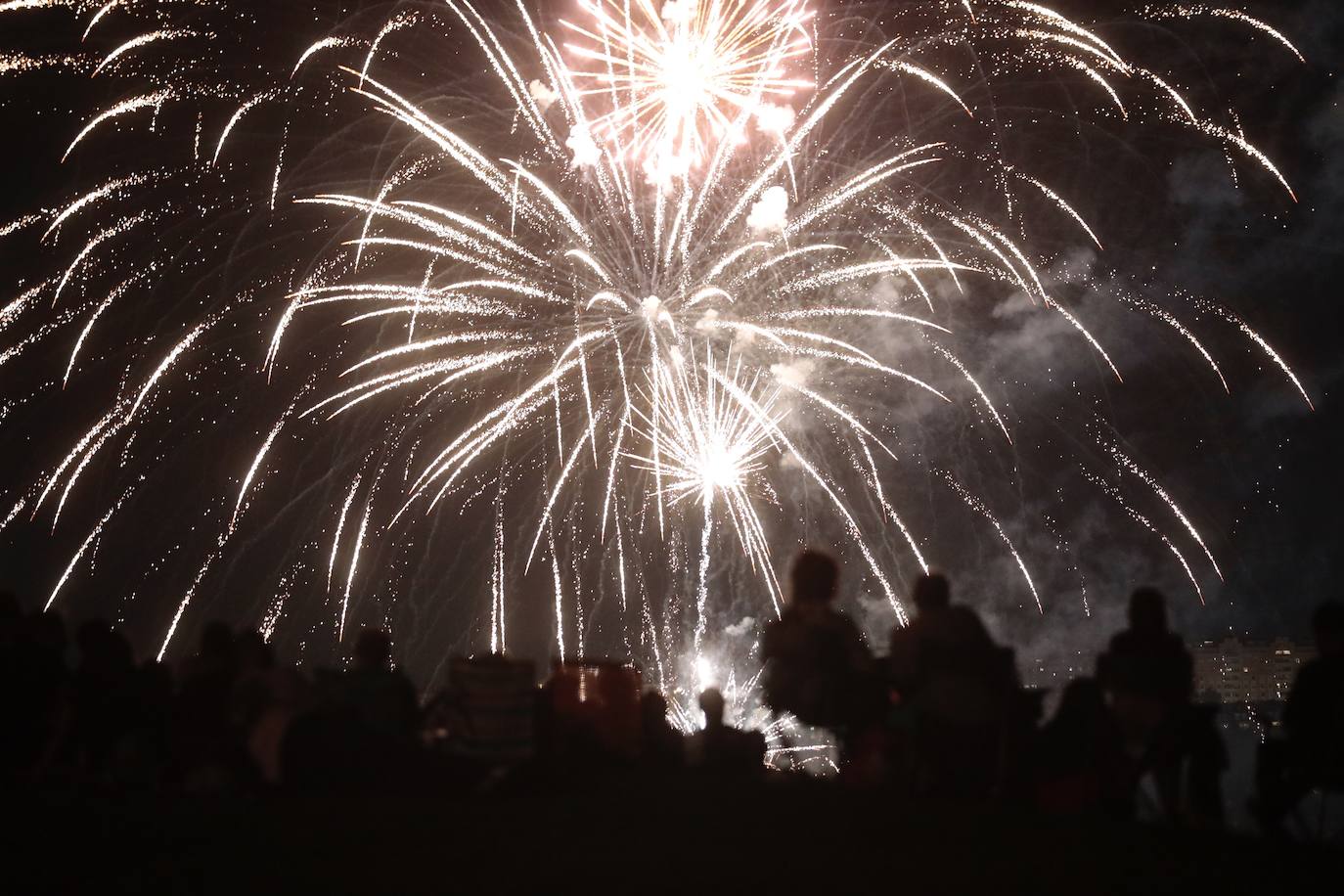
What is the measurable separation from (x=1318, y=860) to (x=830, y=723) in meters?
3.83

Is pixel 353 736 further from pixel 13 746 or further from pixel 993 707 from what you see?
pixel 993 707

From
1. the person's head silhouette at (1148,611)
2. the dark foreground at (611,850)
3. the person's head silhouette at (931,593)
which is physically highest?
the person's head silhouette at (931,593)

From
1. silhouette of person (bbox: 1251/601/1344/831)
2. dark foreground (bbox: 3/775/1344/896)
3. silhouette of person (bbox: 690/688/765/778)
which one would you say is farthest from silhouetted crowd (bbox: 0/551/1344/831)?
silhouette of person (bbox: 690/688/765/778)

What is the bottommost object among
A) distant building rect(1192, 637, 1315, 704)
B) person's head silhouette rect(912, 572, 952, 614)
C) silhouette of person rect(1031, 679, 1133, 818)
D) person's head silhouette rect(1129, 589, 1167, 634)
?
silhouette of person rect(1031, 679, 1133, 818)

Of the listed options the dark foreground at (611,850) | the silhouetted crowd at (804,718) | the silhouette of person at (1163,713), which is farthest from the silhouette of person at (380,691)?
the silhouette of person at (1163,713)

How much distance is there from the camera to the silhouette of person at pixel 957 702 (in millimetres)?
8812

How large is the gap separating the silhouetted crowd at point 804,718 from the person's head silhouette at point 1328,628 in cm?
1

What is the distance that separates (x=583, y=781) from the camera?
10.6 metres

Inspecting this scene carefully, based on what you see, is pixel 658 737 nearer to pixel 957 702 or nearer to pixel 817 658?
pixel 817 658

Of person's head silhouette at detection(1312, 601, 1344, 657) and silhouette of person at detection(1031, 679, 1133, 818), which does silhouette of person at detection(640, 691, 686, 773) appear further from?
person's head silhouette at detection(1312, 601, 1344, 657)

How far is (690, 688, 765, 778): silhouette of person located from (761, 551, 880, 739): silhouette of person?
3220mm

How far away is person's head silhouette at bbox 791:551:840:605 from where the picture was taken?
9.85 meters

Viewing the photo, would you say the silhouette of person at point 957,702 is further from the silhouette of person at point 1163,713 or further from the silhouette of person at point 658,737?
the silhouette of person at point 658,737

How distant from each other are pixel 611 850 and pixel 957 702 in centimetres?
321
